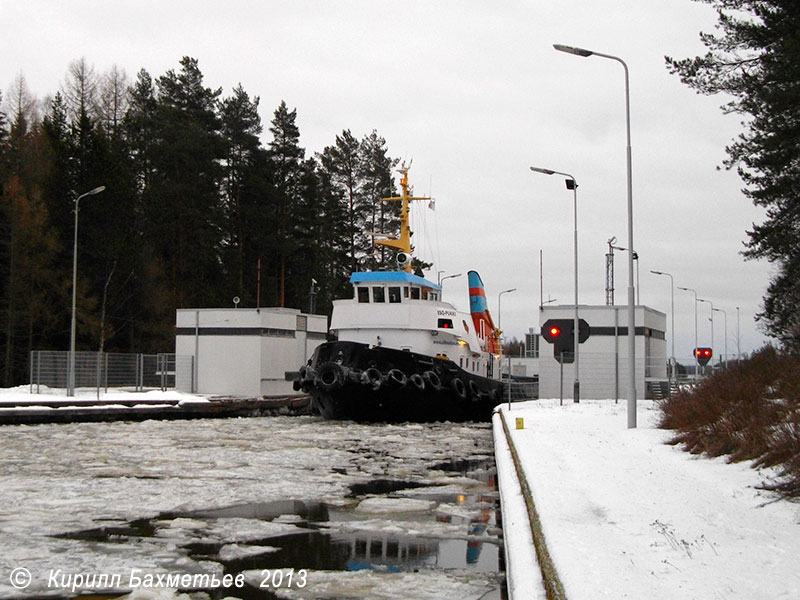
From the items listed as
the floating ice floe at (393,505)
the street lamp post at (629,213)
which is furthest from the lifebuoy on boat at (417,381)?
the floating ice floe at (393,505)

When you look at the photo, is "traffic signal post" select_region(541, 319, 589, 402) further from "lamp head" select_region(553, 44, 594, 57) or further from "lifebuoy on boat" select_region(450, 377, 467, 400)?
"lamp head" select_region(553, 44, 594, 57)

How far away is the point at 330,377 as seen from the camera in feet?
85.5

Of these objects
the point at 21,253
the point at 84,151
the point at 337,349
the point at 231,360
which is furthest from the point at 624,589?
the point at 84,151

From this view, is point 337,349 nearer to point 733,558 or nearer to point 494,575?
point 494,575

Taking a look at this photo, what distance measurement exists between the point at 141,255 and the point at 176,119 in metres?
8.34

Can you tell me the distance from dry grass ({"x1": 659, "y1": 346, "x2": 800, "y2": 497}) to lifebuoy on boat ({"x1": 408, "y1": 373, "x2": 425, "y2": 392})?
9.89m

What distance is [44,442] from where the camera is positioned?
18984 mm

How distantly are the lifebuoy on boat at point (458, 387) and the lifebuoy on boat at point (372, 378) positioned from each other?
310 centimetres

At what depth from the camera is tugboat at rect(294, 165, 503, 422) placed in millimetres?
25938

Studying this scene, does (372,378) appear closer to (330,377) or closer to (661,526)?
(330,377)

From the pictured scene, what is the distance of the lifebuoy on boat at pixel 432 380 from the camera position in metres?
26.8

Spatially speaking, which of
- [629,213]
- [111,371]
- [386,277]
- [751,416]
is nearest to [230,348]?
[111,371]

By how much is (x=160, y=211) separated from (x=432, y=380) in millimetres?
25592

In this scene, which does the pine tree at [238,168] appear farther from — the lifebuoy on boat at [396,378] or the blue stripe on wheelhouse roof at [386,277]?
the lifebuoy on boat at [396,378]
